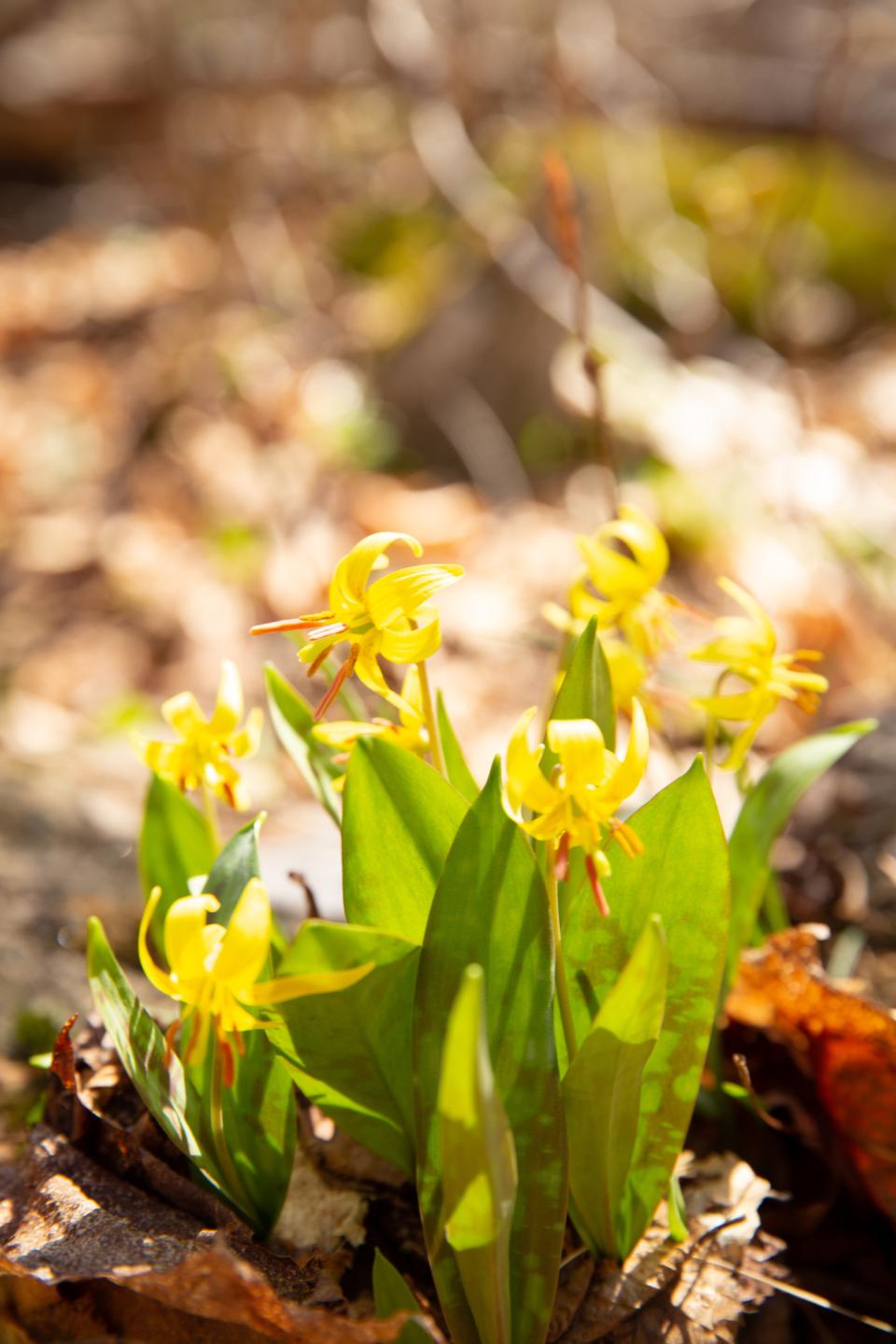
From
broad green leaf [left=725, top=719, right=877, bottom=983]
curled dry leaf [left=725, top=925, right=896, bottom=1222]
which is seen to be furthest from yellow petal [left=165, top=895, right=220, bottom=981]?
curled dry leaf [left=725, top=925, right=896, bottom=1222]

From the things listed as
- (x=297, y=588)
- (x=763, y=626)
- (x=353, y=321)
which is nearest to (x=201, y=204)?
(x=353, y=321)

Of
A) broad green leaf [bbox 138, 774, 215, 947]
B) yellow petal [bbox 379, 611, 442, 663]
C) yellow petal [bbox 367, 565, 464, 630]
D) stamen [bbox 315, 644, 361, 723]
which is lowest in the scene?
broad green leaf [bbox 138, 774, 215, 947]

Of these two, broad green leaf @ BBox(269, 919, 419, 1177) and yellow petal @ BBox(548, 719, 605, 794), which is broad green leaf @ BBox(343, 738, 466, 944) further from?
yellow petal @ BBox(548, 719, 605, 794)

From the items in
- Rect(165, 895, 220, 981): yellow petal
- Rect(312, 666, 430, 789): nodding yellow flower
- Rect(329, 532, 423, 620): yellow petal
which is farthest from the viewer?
Rect(312, 666, 430, 789): nodding yellow flower

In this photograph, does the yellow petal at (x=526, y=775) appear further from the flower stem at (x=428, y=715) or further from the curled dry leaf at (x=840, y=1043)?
the curled dry leaf at (x=840, y=1043)

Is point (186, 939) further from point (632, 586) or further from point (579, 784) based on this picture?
point (632, 586)

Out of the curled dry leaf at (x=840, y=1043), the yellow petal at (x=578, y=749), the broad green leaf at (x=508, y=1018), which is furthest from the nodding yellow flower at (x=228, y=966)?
the curled dry leaf at (x=840, y=1043)
